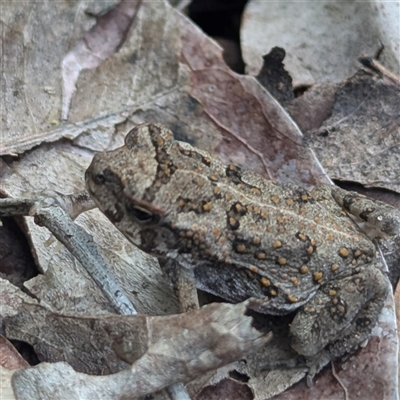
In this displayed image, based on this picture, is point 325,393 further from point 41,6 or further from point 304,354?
point 41,6

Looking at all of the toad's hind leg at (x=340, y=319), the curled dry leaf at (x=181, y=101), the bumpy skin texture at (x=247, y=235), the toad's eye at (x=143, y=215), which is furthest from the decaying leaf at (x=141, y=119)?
the toad's eye at (x=143, y=215)

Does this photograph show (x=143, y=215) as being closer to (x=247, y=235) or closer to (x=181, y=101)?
(x=247, y=235)

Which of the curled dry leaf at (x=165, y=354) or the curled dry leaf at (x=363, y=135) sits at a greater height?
the curled dry leaf at (x=363, y=135)

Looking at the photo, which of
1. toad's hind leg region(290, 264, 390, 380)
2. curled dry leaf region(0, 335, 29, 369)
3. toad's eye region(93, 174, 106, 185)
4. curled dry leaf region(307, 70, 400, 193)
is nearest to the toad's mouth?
toad's eye region(93, 174, 106, 185)

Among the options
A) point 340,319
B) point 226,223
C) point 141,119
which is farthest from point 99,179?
point 340,319

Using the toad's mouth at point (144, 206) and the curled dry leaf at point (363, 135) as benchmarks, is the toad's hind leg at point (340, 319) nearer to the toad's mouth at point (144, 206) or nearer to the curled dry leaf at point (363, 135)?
the curled dry leaf at point (363, 135)

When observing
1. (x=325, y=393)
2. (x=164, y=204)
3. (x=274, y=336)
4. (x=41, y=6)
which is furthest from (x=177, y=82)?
(x=325, y=393)
